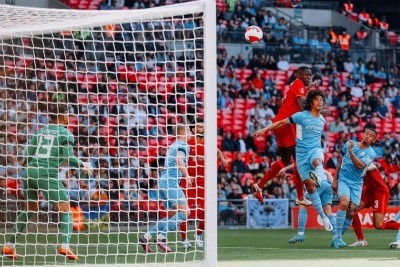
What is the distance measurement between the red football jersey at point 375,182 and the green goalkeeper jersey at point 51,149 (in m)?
5.85

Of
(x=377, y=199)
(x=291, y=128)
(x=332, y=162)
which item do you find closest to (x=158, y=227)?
(x=291, y=128)

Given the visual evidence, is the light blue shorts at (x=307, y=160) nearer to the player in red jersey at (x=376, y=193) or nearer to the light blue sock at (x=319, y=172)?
the light blue sock at (x=319, y=172)

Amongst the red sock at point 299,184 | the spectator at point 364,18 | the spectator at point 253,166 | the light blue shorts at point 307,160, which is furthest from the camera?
the spectator at point 364,18

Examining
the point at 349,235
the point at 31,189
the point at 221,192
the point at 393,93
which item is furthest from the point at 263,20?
the point at 31,189

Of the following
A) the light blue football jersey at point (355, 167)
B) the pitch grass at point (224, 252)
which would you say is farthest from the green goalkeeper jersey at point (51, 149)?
the light blue football jersey at point (355, 167)

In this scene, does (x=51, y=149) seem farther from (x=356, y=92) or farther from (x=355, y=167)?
(x=356, y=92)

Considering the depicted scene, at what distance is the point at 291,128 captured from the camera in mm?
16312

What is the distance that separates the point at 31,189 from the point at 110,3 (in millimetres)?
19510

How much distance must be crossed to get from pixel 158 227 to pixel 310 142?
272cm

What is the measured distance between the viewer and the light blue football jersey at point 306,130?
1516cm

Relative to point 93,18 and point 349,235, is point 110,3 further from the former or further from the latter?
point 93,18

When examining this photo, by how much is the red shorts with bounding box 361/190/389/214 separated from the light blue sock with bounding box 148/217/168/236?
14.3 feet

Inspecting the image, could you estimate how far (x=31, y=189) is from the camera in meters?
13.4

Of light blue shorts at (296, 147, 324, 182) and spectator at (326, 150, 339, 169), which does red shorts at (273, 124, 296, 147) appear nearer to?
light blue shorts at (296, 147, 324, 182)
